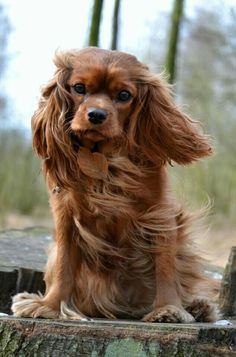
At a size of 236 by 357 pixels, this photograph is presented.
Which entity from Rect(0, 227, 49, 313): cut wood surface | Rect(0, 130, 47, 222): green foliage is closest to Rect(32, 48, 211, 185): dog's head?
Rect(0, 227, 49, 313): cut wood surface

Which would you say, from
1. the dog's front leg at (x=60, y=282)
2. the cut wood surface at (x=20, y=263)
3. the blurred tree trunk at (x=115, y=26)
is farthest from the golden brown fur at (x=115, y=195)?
the blurred tree trunk at (x=115, y=26)

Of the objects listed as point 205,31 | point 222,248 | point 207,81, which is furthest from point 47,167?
point 207,81

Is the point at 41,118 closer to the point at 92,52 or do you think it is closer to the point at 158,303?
the point at 92,52

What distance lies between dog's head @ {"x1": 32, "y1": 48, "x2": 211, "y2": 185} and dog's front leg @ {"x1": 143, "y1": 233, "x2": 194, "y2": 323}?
45 centimetres

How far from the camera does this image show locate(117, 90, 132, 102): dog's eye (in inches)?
150

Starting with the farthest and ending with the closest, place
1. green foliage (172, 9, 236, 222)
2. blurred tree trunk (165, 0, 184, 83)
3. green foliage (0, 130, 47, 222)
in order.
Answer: green foliage (172, 9, 236, 222) < green foliage (0, 130, 47, 222) < blurred tree trunk (165, 0, 184, 83)

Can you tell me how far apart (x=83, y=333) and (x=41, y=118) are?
1291 mm

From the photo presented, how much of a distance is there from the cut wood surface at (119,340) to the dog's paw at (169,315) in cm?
46

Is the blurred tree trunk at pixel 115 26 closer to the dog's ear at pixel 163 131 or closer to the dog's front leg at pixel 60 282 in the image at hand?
the dog's ear at pixel 163 131

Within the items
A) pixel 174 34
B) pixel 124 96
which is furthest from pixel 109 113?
pixel 174 34

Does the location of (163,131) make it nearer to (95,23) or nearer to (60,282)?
(60,282)

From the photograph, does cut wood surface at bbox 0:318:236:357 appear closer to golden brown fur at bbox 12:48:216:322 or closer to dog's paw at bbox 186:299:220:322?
golden brown fur at bbox 12:48:216:322

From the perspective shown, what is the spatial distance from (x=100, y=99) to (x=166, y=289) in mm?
998

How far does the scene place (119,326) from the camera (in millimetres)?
3242
